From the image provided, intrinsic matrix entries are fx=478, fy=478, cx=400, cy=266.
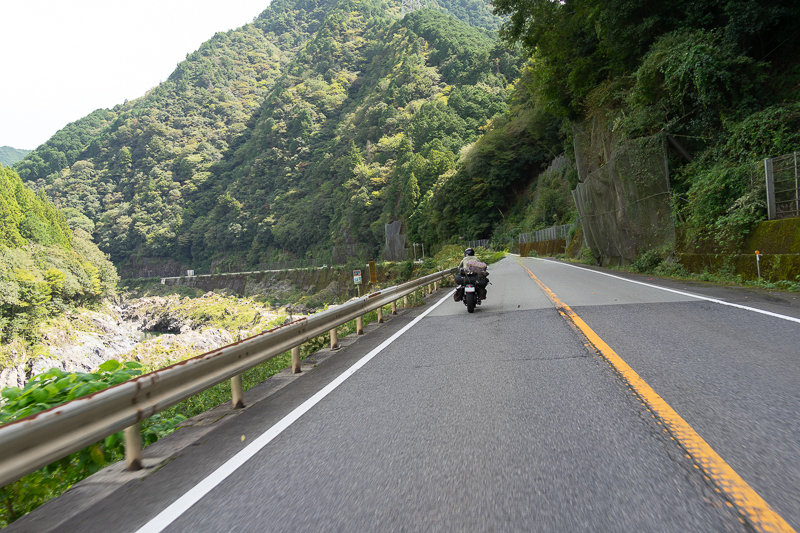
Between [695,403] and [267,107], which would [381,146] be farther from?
[695,403]

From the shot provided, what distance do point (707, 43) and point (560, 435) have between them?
54.7ft

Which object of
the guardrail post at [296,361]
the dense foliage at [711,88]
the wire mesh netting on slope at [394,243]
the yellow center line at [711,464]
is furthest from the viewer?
the wire mesh netting on slope at [394,243]

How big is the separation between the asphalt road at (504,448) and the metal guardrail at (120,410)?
14.3 inches

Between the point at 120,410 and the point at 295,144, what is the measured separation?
13441 cm

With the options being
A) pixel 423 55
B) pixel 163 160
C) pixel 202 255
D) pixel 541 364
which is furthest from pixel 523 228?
pixel 163 160

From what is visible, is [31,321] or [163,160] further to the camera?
[163,160]

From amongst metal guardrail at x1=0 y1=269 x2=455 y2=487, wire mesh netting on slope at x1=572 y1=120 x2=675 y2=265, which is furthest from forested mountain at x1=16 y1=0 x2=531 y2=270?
metal guardrail at x1=0 y1=269 x2=455 y2=487

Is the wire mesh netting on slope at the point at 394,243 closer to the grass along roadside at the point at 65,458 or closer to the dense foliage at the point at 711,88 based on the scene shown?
the dense foliage at the point at 711,88

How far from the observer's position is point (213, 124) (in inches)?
6329

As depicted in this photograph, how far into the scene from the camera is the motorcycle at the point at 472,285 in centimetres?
1081

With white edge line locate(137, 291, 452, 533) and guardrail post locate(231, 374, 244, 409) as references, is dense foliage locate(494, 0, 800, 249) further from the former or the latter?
guardrail post locate(231, 374, 244, 409)

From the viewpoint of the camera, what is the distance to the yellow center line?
2123 mm

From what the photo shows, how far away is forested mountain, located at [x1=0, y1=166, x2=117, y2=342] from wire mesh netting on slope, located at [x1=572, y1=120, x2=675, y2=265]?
39606 mm

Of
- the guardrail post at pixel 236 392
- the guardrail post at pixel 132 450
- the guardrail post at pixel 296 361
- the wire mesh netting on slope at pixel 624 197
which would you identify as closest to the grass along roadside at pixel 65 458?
the guardrail post at pixel 132 450
